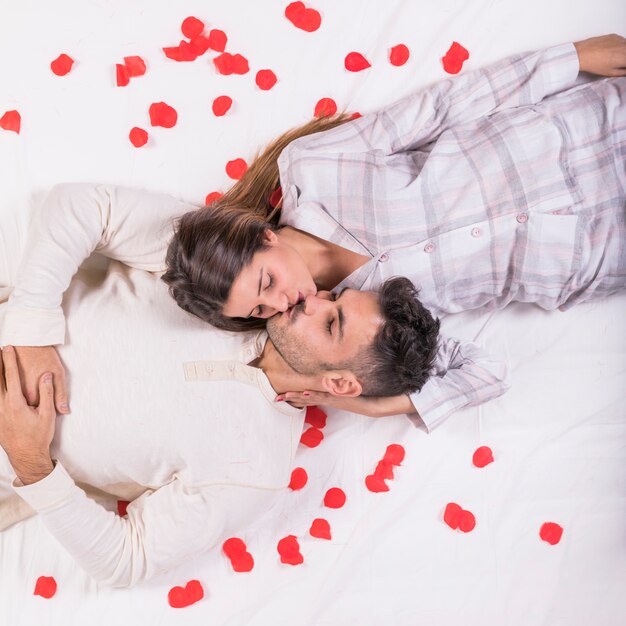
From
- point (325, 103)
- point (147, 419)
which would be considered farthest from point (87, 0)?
point (147, 419)

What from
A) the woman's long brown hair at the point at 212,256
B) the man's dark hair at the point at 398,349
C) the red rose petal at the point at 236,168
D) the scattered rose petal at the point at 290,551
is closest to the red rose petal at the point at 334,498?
the scattered rose petal at the point at 290,551

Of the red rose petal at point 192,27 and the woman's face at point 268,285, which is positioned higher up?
the red rose petal at point 192,27

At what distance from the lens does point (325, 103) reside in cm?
222

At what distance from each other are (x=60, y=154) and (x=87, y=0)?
1.66ft

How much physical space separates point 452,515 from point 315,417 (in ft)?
1.58

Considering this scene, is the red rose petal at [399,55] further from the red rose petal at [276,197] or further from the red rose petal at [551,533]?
the red rose petal at [551,533]

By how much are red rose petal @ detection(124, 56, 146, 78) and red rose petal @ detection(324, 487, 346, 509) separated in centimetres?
141

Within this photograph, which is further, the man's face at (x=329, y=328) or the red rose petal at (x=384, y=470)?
the red rose petal at (x=384, y=470)

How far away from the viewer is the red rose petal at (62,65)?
2.16 m

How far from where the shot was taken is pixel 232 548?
1.97 m

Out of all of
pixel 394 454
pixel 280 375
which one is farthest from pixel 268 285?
pixel 394 454

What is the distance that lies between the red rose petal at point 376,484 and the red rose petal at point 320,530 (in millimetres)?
164

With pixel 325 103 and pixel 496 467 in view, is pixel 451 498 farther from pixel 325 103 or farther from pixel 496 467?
pixel 325 103

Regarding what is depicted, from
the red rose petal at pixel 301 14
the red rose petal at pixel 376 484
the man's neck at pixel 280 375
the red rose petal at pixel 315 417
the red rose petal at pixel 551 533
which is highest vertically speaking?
the red rose petal at pixel 301 14
